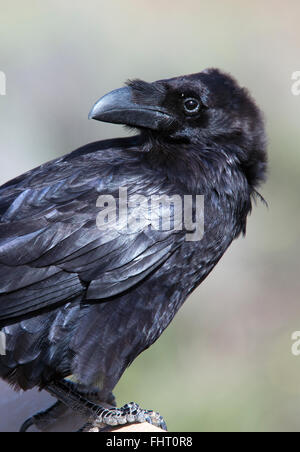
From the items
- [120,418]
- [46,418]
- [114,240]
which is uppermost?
[114,240]

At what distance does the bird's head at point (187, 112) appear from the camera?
472 cm

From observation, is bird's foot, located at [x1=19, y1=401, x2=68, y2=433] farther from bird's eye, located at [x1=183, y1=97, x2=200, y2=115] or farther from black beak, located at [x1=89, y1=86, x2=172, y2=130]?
bird's eye, located at [x1=183, y1=97, x2=200, y2=115]

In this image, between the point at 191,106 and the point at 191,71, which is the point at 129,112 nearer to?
the point at 191,106

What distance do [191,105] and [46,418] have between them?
2.18 m

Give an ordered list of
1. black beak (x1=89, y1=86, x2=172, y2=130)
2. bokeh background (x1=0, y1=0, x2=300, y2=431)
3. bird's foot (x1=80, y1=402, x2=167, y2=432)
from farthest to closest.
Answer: bokeh background (x1=0, y1=0, x2=300, y2=431) < black beak (x1=89, y1=86, x2=172, y2=130) < bird's foot (x1=80, y1=402, x2=167, y2=432)

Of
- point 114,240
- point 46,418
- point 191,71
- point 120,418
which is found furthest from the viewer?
point 191,71

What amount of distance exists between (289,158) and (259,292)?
1.45m

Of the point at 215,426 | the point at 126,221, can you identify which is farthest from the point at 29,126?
the point at 126,221

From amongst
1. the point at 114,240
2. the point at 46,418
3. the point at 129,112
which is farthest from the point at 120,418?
the point at 129,112

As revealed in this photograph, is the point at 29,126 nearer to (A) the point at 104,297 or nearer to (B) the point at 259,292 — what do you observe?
(B) the point at 259,292

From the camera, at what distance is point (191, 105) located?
4727 mm

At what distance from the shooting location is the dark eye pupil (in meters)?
4.72

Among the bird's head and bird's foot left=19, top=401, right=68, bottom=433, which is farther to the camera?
bird's foot left=19, top=401, right=68, bottom=433

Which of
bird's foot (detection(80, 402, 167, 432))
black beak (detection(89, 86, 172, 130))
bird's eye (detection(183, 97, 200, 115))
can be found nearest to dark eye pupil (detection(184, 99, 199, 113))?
bird's eye (detection(183, 97, 200, 115))
